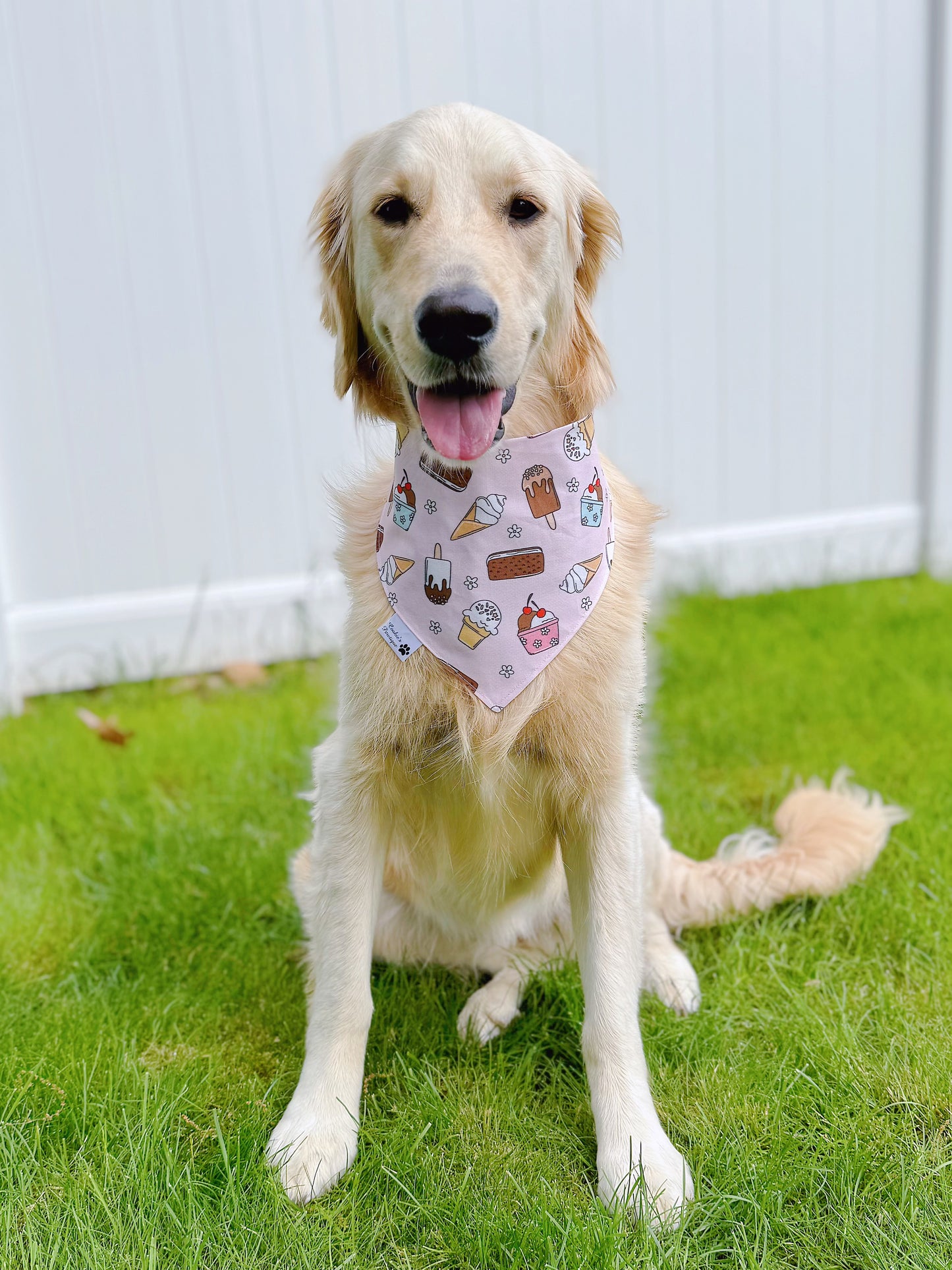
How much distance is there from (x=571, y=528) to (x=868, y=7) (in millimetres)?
3941

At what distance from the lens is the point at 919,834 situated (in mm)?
2455

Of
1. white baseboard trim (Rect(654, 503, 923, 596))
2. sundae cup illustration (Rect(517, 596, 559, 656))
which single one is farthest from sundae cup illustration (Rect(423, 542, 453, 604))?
white baseboard trim (Rect(654, 503, 923, 596))

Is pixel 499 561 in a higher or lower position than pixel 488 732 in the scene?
higher

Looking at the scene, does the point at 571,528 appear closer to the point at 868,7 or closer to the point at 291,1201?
the point at 291,1201

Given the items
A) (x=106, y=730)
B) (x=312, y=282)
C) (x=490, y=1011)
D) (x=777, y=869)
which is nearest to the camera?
(x=490, y=1011)

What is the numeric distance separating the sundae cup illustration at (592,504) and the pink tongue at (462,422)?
23 centimetres

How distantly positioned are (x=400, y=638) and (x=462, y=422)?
365mm

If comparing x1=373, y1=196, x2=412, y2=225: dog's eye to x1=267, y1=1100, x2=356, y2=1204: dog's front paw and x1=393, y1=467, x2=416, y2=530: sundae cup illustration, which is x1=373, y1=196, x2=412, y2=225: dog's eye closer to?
x1=393, y1=467, x2=416, y2=530: sundae cup illustration

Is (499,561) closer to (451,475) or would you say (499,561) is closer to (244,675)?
(451,475)

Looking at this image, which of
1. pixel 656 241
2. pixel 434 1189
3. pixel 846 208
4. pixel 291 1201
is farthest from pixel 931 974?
pixel 846 208

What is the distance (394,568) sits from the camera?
1708 millimetres

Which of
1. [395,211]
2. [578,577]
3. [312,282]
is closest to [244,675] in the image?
[312,282]

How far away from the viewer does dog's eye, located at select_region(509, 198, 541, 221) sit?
5.21 ft

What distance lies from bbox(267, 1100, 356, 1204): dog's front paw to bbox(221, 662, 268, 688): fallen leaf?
243 centimetres
